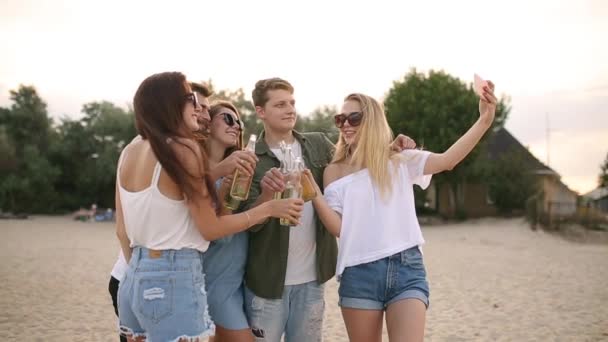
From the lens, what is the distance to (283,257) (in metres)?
4.05

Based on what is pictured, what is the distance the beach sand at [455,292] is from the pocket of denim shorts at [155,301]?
6012 millimetres

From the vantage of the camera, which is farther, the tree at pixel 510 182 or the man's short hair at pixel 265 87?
the tree at pixel 510 182

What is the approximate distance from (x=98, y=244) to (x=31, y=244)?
2.50 m

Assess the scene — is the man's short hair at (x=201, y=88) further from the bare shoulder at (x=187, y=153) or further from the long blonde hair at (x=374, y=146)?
the bare shoulder at (x=187, y=153)

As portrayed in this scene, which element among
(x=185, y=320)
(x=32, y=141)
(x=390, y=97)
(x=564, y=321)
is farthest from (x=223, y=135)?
(x=32, y=141)

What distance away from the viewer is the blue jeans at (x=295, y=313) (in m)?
4.04

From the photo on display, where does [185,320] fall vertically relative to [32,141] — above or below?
below

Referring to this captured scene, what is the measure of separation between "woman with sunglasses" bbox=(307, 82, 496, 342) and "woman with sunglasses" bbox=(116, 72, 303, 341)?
99cm

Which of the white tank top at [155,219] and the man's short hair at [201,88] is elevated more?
the man's short hair at [201,88]

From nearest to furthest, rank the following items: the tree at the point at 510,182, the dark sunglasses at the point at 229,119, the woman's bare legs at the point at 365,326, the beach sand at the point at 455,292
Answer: the woman's bare legs at the point at 365,326 < the dark sunglasses at the point at 229,119 < the beach sand at the point at 455,292 < the tree at the point at 510,182

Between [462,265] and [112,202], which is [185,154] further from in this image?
[112,202]

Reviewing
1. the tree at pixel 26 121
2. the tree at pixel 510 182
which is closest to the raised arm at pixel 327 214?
the tree at pixel 510 182

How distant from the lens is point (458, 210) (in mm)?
37562

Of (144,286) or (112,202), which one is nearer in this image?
(144,286)
